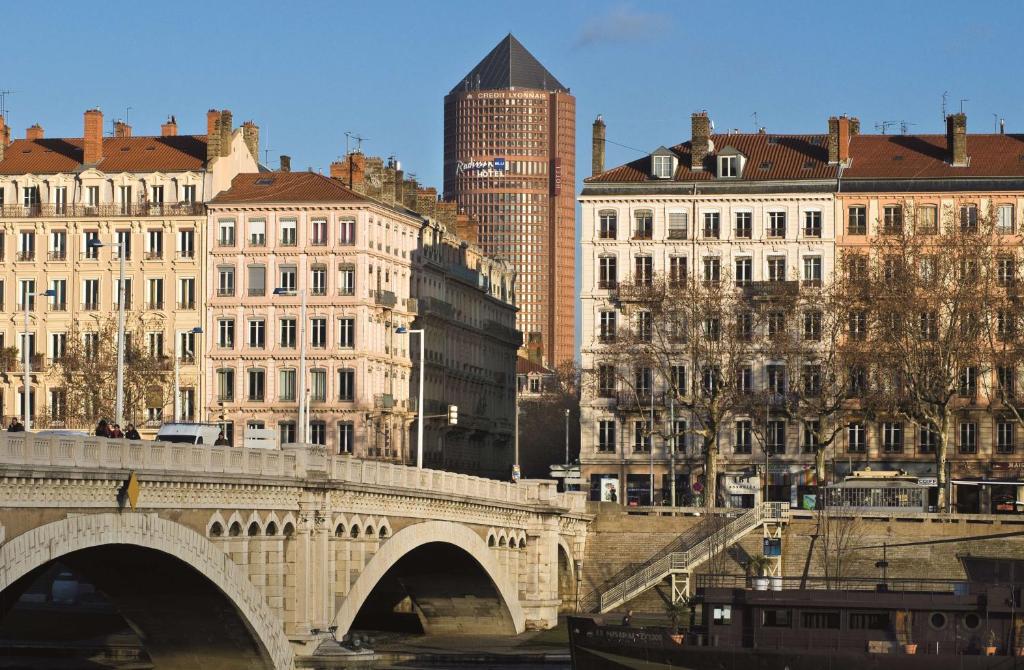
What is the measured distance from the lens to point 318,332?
407 feet

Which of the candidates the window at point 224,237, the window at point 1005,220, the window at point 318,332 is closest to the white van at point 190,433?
the window at point 318,332

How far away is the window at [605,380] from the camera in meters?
123

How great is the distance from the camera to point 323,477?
2650 inches

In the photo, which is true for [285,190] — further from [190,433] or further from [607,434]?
[190,433]

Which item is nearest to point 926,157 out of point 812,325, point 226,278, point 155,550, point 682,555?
point 812,325

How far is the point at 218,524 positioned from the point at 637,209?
2635 inches

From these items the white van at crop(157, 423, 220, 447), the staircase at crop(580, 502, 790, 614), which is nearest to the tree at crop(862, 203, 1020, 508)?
the staircase at crop(580, 502, 790, 614)

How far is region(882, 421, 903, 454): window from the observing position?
121312mm

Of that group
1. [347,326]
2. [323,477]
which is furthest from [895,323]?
[323,477]

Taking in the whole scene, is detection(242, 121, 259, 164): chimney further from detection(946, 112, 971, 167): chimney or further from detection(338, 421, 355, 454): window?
detection(946, 112, 971, 167): chimney

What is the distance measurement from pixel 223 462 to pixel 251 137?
74.7m

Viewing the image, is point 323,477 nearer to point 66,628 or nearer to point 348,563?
point 348,563

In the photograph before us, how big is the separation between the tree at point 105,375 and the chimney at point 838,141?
1521 inches

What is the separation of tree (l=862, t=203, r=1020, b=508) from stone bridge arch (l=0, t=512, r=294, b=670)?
186 feet
